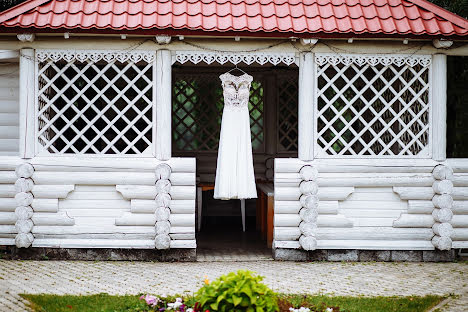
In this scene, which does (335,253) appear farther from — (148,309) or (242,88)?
(148,309)

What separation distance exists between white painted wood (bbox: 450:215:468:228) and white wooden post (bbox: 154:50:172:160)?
4035 millimetres

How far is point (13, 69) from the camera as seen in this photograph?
8.25 m

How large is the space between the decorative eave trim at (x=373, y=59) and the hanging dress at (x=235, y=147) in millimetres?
1085

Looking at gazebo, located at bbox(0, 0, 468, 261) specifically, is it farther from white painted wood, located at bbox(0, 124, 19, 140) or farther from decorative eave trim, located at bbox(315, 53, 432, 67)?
white painted wood, located at bbox(0, 124, 19, 140)

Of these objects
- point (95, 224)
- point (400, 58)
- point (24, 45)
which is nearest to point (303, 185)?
A: point (400, 58)

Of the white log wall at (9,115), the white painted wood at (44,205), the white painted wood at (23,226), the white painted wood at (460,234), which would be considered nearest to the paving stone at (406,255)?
the white painted wood at (460,234)

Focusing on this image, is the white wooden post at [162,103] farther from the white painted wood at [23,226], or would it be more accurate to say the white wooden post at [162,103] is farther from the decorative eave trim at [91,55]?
the white painted wood at [23,226]

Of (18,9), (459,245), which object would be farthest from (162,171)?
(459,245)

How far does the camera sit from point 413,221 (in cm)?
775

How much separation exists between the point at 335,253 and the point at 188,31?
3.60 m

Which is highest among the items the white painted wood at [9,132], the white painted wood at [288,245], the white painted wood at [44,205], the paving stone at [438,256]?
the white painted wood at [9,132]

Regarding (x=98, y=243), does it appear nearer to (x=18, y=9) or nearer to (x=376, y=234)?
(x=18, y=9)

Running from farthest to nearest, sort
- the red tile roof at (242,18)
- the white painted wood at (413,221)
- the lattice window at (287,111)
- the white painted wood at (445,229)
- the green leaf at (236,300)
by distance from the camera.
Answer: the lattice window at (287,111), the white painted wood at (413,221), the white painted wood at (445,229), the red tile roof at (242,18), the green leaf at (236,300)

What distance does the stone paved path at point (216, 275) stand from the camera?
6059 mm
